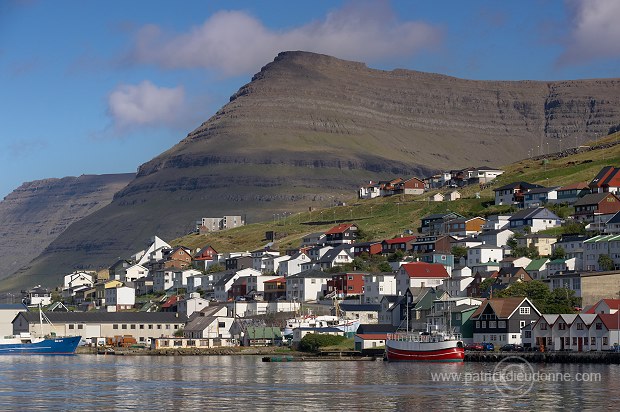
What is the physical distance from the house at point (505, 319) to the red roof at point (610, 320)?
7558mm

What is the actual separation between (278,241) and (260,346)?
71.8 m

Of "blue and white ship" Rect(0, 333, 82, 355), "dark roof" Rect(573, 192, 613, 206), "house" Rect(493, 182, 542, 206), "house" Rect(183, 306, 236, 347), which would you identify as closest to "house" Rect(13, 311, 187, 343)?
"house" Rect(183, 306, 236, 347)

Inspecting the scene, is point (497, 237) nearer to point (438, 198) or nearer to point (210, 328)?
point (210, 328)

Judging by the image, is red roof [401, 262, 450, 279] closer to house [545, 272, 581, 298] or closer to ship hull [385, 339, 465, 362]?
house [545, 272, 581, 298]

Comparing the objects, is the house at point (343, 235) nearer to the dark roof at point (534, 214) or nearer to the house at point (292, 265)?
the house at point (292, 265)

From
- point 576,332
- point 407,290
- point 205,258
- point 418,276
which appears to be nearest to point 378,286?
point 418,276

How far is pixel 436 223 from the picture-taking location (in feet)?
514

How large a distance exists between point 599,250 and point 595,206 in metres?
23.0

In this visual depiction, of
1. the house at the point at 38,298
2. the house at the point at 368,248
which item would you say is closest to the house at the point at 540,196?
the house at the point at 368,248

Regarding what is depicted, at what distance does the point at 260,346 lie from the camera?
116m

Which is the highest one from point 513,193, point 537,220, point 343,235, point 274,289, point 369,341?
point 513,193

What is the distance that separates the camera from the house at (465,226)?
150 metres

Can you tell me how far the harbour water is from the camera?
5712 centimetres

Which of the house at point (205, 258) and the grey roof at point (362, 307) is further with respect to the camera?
the house at point (205, 258)
